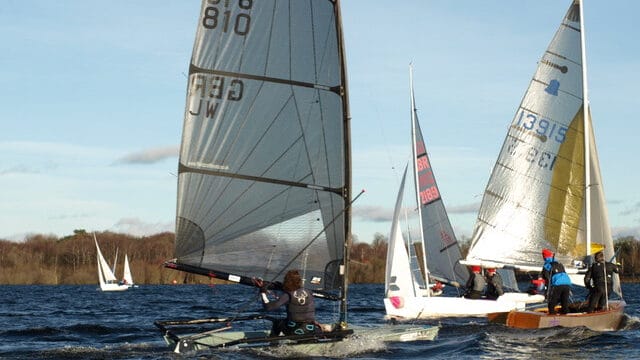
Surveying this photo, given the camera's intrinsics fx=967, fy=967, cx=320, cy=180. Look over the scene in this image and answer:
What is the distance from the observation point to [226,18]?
58.7ft

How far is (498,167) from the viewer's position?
1204 inches

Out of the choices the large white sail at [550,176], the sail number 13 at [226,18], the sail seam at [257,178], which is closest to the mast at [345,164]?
the sail seam at [257,178]

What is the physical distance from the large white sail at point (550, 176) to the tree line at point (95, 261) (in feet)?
141

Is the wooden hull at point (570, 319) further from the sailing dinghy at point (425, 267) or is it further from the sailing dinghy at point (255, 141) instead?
the sailing dinghy at point (255, 141)

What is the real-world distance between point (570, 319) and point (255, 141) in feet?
28.7

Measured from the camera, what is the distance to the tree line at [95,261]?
82562 millimetres

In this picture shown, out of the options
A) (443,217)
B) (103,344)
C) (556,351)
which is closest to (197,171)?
(103,344)

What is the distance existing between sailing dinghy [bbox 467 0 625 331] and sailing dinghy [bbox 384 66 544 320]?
1787mm

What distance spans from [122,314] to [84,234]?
314 feet

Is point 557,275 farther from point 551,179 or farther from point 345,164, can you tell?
point 551,179

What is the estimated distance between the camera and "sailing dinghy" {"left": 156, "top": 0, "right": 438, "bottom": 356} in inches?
699

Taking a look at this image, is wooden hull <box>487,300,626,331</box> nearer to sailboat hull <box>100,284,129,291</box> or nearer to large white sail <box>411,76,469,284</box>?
large white sail <box>411,76,469,284</box>

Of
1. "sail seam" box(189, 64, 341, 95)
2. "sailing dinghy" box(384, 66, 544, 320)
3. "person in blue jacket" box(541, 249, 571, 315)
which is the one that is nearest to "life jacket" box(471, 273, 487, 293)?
"sailing dinghy" box(384, 66, 544, 320)

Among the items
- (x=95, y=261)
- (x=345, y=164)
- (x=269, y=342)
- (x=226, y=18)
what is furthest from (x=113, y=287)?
(x=269, y=342)
